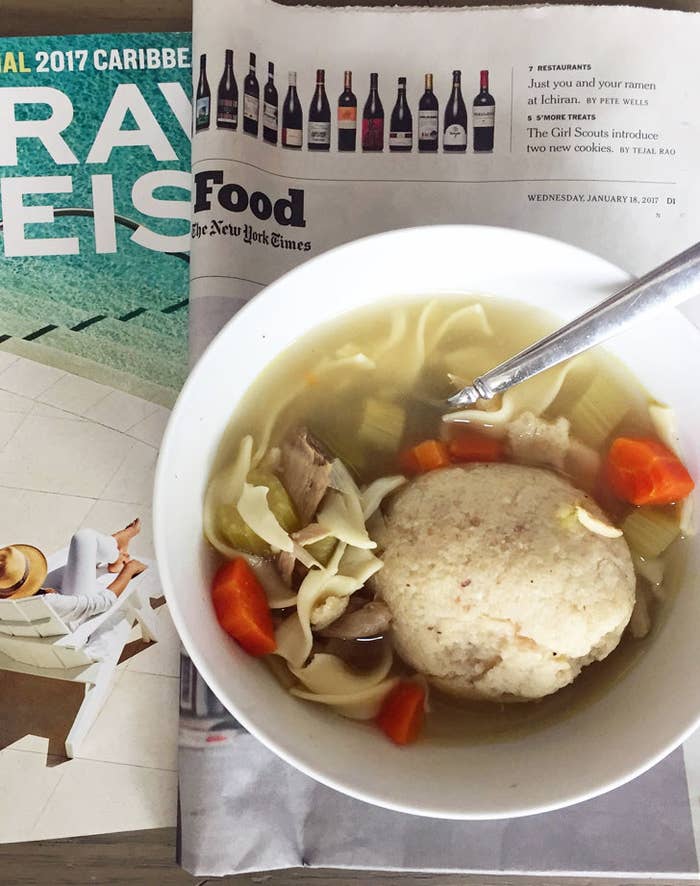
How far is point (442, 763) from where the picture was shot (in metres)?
0.94

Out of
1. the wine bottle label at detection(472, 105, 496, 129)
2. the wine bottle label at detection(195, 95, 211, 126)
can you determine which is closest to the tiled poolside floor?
the wine bottle label at detection(195, 95, 211, 126)

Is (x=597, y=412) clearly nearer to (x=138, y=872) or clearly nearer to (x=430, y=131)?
(x=430, y=131)

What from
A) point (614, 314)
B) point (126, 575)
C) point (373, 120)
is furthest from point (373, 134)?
point (126, 575)

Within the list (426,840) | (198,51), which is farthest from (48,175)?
(426,840)

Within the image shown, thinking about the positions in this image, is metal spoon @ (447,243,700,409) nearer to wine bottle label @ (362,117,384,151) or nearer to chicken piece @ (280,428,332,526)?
chicken piece @ (280,428,332,526)

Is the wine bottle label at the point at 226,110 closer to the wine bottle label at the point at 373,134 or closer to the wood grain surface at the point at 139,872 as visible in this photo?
the wine bottle label at the point at 373,134

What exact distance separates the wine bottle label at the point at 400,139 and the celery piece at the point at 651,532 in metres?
0.62

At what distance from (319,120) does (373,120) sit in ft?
0.26

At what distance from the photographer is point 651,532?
3.41 ft

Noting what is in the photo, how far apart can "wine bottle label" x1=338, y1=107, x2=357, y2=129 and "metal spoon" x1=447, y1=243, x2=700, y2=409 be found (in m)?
0.44

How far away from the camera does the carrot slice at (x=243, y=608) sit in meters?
0.96

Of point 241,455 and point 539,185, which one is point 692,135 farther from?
point 241,455

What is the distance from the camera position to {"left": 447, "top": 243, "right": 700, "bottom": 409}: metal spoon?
0.85 meters

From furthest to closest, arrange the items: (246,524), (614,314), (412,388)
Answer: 1. (412,388)
2. (246,524)
3. (614,314)
